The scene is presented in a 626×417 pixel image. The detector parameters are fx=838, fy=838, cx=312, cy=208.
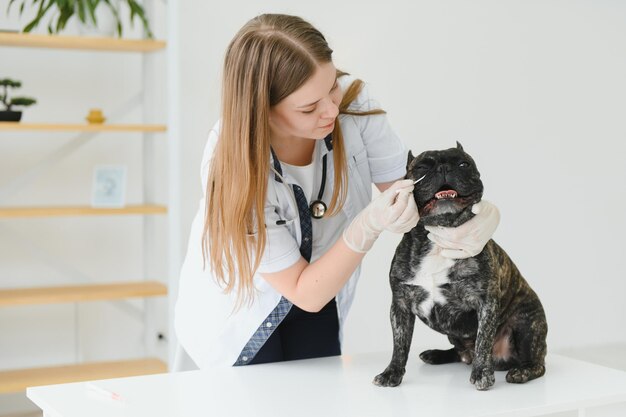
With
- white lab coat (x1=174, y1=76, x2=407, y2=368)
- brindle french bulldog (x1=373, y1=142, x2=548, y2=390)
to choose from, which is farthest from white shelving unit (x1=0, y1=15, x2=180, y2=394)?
brindle french bulldog (x1=373, y1=142, x2=548, y2=390)

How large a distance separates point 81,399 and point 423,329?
9.54 feet

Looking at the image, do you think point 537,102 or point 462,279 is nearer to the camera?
point 462,279

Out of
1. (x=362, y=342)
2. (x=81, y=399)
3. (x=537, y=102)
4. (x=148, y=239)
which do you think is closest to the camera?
(x=81, y=399)

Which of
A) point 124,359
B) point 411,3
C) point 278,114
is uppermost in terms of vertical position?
point 411,3

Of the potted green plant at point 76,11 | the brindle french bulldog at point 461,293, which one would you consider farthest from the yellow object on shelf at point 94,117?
the brindle french bulldog at point 461,293

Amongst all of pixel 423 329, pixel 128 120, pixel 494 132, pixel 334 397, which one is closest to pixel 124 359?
pixel 128 120

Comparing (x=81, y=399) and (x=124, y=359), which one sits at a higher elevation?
(x=81, y=399)

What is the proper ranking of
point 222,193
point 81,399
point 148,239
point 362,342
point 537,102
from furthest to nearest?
point 537,102
point 362,342
point 148,239
point 222,193
point 81,399

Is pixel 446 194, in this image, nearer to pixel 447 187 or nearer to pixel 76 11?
pixel 447 187

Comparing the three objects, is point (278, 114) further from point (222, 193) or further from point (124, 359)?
point (124, 359)

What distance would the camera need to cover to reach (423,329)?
166 inches

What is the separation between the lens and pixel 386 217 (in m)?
1.53

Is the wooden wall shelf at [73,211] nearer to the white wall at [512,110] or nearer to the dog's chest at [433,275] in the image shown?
the white wall at [512,110]

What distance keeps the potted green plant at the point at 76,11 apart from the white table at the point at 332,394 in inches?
81.5
